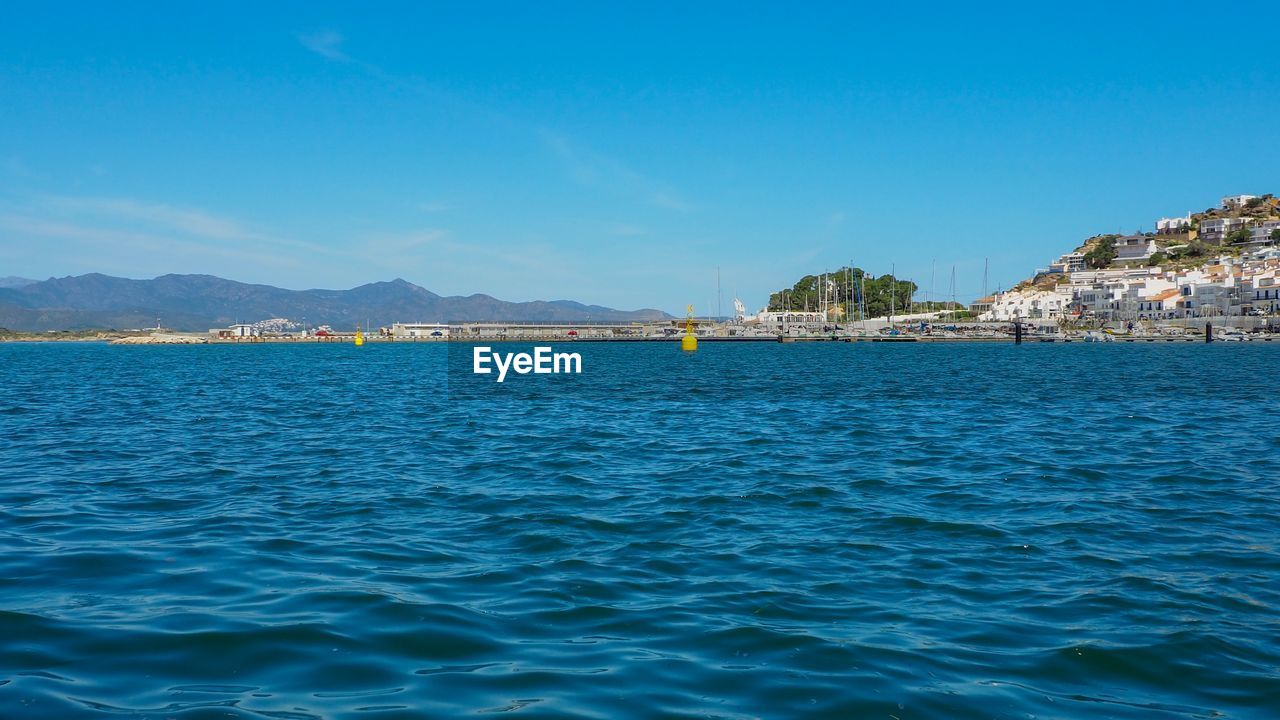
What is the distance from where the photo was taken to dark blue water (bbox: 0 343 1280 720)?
7.11m

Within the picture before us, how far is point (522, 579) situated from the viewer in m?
10.3

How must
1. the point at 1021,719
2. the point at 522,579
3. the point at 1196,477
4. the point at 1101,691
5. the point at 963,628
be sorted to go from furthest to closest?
1. the point at 1196,477
2. the point at 522,579
3. the point at 963,628
4. the point at 1101,691
5. the point at 1021,719

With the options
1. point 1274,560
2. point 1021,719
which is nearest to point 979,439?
point 1274,560

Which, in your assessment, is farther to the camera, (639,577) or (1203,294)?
(1203,294)

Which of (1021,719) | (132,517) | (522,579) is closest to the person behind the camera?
(1021,719)

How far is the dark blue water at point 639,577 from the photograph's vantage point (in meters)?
7.11

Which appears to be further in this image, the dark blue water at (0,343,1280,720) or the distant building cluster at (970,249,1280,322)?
the distant building cluster at (970,249,1280,322)

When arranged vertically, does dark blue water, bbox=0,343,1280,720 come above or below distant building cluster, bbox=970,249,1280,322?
below

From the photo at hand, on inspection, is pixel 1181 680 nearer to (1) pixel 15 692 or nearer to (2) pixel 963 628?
(2) pixel 963 628

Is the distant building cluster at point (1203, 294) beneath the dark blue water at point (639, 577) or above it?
above

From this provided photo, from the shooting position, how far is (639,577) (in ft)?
34.2

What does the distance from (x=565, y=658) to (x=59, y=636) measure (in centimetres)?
468

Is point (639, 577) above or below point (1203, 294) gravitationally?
below

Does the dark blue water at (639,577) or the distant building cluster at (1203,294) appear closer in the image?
the dark blue water at (639,577)
